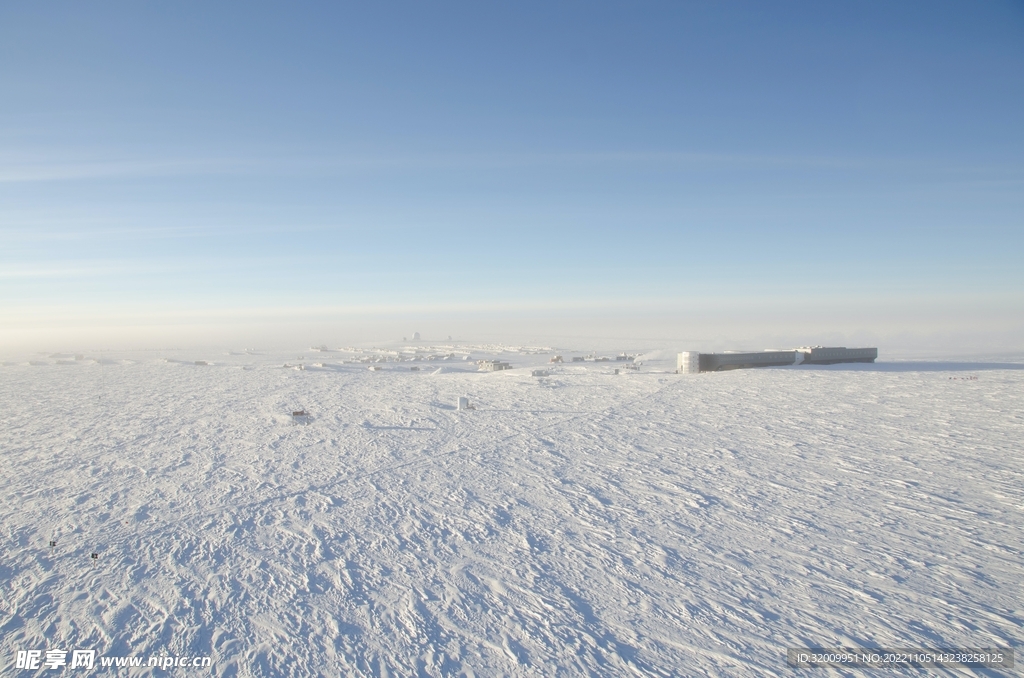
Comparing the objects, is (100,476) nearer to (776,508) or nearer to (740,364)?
(776,508)

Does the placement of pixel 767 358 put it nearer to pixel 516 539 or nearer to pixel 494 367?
pixel 494 367

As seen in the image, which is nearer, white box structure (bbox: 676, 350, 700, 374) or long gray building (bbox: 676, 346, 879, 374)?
white box structure (bbox: 676, 350, 700, 374)

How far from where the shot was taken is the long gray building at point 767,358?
22078 mm

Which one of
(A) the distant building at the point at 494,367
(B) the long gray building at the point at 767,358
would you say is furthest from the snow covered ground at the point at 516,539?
(A) the distant building at the point at 494,367

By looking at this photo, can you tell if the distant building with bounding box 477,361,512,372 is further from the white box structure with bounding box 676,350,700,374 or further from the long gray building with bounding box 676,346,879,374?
the white box structure with bounding box 676,350,700,374

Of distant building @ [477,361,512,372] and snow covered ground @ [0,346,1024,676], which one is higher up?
distant building @ [477,361,512,372]

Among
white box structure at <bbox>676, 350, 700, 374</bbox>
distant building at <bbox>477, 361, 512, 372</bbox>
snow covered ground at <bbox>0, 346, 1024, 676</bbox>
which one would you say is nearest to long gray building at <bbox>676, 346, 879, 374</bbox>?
white box structure at <bbox>676, 350, 700, 374</bbox>

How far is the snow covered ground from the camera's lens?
4.63 m

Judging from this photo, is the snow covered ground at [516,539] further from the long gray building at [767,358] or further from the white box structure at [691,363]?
the long gray building at [767,358]

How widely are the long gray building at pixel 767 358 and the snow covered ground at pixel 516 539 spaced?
841 centimetres

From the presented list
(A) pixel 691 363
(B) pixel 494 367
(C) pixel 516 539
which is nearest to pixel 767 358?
(A) pixel 691 363

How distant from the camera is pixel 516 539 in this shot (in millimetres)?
6535

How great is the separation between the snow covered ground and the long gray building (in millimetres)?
8410

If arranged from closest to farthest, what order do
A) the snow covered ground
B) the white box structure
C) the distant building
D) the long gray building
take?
1. the snow covered ground
2. the white box structure
3. the long gray building
4. the distant building
